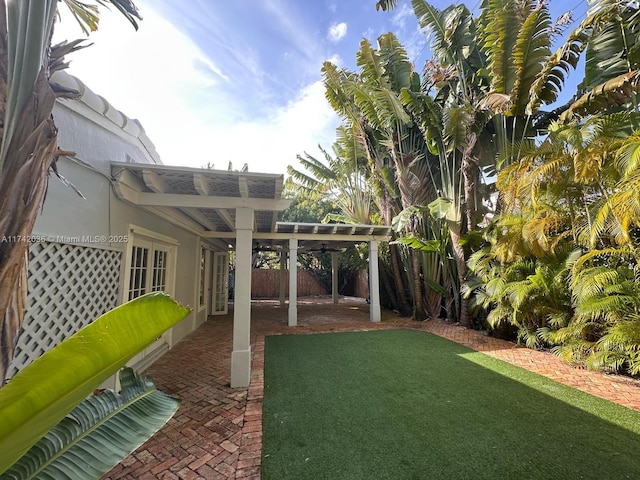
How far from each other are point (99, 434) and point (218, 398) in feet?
11.3

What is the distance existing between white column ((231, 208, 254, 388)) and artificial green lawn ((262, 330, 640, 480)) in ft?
1.65

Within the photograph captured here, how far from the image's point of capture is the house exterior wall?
123 inches

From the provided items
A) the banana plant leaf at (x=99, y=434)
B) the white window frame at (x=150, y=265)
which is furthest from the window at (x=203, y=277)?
the banana plant leaf at (x=99, y=434)

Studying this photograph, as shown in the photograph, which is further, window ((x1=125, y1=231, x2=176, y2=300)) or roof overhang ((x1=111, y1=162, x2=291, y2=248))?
window ((x1=125, y1=231, x2=176, y2=300))

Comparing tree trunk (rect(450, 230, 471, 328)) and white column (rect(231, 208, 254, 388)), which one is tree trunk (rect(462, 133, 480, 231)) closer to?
tree trunk (rect(450, 230, 471, 328))

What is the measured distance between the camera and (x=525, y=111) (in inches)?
273

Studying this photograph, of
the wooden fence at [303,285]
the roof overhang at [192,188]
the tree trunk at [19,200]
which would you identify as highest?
the roof overhang at [192,188]

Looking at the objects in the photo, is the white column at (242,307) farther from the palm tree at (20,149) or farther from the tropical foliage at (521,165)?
the tropical foliage at (521,165)

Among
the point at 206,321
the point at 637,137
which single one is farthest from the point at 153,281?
the point at 637,137

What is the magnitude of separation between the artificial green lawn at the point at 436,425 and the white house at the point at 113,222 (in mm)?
1553

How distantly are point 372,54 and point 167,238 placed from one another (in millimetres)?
8188

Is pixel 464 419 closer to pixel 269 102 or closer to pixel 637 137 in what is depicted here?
pixel 637 137

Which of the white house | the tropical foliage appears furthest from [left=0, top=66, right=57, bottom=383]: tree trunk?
the tropical foliage

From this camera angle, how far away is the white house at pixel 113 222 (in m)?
3.21
